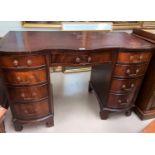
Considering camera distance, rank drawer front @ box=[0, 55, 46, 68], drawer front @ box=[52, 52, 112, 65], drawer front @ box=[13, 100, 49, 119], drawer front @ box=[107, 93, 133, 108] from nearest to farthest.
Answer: drawer front @ box=[0, 55, 46, 68]
drawer front @ box=[52, 52, 112, 65]
drawer front @ box=[13, 100, 49, 119]
drawer front @ box=[107, 93, 133, 108]

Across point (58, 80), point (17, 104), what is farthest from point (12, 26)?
point (17, 104)

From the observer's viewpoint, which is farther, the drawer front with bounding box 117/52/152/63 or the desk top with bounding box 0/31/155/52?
the drawer front with bounding box 117/52/152/63

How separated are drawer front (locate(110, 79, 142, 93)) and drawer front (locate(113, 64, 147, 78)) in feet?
0.19

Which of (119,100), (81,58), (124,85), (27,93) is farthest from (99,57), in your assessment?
(27,93)

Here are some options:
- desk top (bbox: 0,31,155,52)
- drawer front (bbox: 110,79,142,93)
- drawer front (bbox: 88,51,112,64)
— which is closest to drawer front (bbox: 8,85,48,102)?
desk top (bbox: 0,31,155,52)

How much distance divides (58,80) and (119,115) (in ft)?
3.58

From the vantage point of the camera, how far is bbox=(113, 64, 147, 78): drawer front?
4.11ft

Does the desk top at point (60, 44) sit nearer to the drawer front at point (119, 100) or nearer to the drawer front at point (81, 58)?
the drawer front at point (81, 58)

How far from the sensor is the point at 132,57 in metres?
1.21

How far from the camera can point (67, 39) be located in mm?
1304

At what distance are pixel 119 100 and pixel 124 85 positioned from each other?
0.19 metres

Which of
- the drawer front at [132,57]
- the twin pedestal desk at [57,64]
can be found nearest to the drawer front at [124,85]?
the twin pedestal desk at [57,64]

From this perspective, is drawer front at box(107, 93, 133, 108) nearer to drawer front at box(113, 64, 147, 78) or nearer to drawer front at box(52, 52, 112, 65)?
drawer front at box(113, 64, 147, 78)

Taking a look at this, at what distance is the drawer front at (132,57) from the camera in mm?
1193
